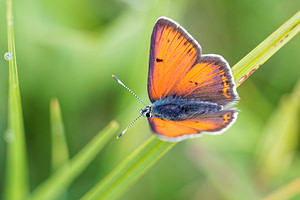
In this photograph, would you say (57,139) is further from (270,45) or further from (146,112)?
(270,45)

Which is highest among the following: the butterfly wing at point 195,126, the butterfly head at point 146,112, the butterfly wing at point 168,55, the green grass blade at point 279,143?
the butterfly wing at point 168,55

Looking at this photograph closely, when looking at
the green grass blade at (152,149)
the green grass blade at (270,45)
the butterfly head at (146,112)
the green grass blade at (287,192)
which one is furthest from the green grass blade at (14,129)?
the green grass blade at (287,192)

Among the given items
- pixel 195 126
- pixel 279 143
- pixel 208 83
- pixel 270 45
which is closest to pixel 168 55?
pixel 208 83

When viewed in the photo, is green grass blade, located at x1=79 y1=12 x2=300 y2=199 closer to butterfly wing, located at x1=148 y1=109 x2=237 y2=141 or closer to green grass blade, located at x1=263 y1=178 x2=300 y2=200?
butterfly wing, located at x1=148 y1=109 x2=237 y2=141

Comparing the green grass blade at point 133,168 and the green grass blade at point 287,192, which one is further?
the green grass blade at point 287,192

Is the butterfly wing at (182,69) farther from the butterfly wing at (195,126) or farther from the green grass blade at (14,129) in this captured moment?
the green grass blade at (14,129)

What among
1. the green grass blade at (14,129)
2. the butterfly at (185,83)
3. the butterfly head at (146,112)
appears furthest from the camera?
the butterfly head at (146,112)
